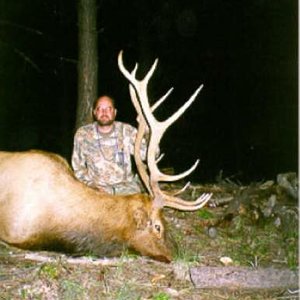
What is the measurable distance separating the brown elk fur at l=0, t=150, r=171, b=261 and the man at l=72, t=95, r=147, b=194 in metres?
1.04

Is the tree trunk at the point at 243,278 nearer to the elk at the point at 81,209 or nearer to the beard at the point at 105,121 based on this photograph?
the elk at the point at 81,209

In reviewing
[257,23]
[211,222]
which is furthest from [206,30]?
[211,222]

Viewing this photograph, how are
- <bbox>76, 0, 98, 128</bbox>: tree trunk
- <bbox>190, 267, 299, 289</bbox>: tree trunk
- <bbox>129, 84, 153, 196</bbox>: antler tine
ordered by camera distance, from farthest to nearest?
<bbox>76, 0, 98, 128</bbox>: tree trunk < <bbox>129, 84, 153, 196</bbox>: antler tine < <bbox>190, 267, 299, 289</bbox>: tree trunk

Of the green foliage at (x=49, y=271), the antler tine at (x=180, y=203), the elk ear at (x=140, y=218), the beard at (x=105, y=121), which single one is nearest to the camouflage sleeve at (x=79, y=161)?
the beard at (x=105, y=121)

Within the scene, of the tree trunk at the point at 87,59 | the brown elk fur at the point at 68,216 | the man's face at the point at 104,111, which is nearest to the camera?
the brown elk fur at the point at 68,216

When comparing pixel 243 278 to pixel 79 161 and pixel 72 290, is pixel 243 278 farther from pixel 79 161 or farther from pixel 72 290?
pixel 79 161

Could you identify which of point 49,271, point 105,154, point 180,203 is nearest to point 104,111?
point 105,154

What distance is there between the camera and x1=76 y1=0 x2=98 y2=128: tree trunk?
7.79 meters

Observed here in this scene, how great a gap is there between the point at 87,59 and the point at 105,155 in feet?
6.64

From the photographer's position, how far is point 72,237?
196 inches

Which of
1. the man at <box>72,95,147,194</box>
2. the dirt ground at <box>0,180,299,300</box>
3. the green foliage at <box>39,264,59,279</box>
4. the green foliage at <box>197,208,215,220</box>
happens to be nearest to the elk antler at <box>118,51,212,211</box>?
the dirt ground at <box>0,180,299,300</box>

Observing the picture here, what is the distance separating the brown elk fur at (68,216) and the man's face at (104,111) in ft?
3.41

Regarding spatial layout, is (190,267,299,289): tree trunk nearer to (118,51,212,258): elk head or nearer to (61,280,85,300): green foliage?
(118,51,212,258): elk head

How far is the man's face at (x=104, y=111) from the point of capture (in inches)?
240
